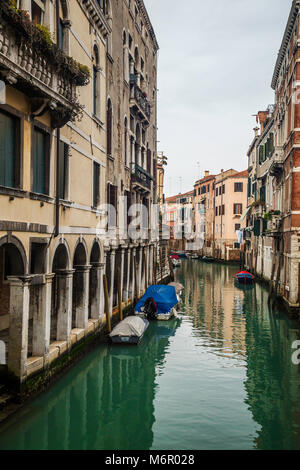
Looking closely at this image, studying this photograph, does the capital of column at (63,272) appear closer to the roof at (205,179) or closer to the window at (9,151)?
the window at (9,151)

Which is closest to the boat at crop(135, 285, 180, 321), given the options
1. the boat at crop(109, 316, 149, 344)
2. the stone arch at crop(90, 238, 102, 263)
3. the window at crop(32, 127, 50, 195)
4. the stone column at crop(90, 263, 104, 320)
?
the boat at crop(109, 316, 149, 344)

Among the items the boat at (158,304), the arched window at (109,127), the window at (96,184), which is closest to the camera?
the window at (96,184)

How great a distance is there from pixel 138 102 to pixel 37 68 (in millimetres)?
12660

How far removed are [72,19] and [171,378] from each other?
9.46 meters

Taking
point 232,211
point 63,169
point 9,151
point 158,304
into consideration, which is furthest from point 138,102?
point 232,211

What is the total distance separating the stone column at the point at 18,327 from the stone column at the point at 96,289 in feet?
19.1

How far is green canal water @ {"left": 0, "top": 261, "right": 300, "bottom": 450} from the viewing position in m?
8.08

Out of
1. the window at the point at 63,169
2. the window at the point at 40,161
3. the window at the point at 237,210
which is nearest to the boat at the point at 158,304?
the window at the point at 63,169

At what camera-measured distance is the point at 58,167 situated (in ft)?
34.5

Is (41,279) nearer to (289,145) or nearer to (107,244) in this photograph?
(107,244)

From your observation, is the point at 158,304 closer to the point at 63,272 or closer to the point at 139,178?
the point at 139,178

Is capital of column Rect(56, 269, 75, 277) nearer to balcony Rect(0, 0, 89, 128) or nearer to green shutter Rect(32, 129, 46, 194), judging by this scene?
green shutter Rect(32, 129, 46, 194)

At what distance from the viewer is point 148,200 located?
25.3m

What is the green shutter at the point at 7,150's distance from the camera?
8117mm
